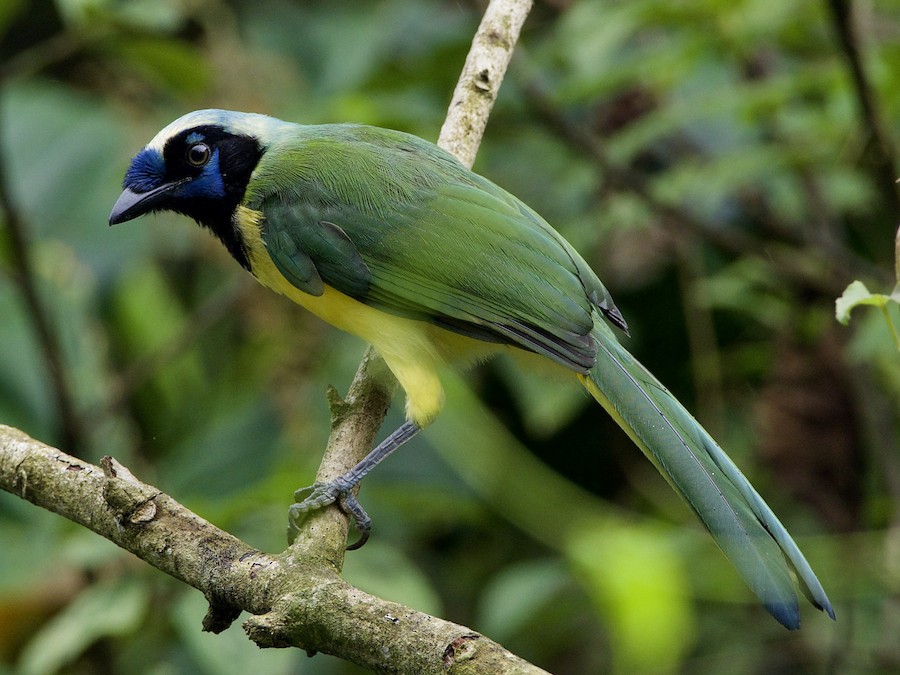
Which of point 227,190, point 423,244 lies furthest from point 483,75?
point 227,190

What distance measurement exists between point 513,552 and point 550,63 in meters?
2.14

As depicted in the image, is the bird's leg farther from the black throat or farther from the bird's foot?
the black throat

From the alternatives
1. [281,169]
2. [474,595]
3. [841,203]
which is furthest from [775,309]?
[281,169]

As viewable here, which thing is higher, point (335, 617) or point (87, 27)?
point (87, 27)

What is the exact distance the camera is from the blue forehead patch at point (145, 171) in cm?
300

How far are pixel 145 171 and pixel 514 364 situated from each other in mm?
1905

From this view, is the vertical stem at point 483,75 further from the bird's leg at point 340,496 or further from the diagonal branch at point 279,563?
the bird's leg at point 340,496

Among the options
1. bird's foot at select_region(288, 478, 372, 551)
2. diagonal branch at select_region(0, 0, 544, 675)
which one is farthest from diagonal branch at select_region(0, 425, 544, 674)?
bird's foot at select_region(288, 478, 372, 551)

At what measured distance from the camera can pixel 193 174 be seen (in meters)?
3.02

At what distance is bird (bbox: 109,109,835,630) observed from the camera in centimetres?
260

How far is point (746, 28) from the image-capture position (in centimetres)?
340

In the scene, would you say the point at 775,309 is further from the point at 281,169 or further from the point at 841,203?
the point at 281,169

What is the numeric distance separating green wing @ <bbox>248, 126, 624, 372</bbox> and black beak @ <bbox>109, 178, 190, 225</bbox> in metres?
0.24

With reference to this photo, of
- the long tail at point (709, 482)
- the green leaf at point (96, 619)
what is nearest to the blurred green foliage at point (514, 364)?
the green leaf at point (96, 619)
